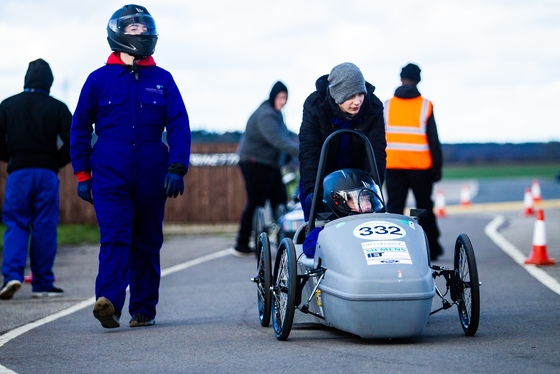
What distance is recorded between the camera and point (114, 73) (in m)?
7.14

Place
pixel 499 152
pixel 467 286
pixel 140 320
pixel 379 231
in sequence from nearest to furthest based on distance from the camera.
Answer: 1. pixel 379 231
2. pixel 467 286
3. pixel 140 320
4. pixel 499 152

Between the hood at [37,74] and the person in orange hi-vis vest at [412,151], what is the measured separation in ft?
12.6

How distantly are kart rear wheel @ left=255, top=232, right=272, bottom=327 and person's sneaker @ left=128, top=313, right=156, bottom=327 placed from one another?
0.89m

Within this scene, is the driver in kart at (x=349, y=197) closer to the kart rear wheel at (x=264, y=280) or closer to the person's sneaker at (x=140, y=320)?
the kart rear wheel at (x=264, y=280)

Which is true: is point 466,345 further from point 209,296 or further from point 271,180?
point 271,180

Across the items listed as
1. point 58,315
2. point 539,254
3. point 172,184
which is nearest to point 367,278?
point 172,184

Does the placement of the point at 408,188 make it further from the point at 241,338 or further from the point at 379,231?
the point at 379,231

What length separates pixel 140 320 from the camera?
289 inches

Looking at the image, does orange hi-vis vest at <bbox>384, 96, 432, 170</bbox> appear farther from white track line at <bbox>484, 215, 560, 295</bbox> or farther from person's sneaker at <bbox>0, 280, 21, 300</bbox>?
person's sneaker at <bbox>0, 280, 21, 300</bbox>

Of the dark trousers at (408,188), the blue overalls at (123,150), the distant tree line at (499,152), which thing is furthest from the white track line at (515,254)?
the distant tree line at (499,152)

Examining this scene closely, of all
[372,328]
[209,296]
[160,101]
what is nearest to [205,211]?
[209,296]

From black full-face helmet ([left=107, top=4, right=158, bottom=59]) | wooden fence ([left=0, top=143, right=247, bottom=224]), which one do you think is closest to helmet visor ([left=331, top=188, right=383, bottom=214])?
black full-face helmet ([left=107, top=4, right=158, bottom=59])

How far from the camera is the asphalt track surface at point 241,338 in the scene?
5.33 meters

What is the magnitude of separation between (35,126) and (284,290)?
4.23 metres
